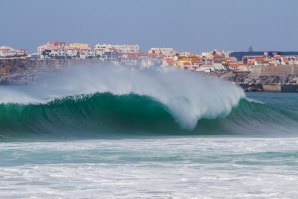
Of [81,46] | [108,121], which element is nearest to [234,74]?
[81,46]

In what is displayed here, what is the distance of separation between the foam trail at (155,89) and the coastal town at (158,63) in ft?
211

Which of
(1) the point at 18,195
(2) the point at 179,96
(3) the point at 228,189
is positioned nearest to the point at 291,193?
(3) the point at 228,189

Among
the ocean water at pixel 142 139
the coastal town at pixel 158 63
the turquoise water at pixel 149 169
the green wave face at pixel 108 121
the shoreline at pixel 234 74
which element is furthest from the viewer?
the coastal town at pixel 158 63

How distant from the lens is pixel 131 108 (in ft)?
84.2

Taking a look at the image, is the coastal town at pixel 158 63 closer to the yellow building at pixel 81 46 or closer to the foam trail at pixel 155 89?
the yellow building at pixel 81 46

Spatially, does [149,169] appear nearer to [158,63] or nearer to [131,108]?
[131,108]

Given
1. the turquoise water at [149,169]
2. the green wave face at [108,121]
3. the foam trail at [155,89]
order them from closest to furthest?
the turquoise water at [149,169] < the green wave face at [108,121] < the foam trail at [155,89]

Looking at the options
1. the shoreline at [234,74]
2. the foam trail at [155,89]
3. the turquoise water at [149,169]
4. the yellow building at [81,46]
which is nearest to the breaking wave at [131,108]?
the foam trail at [155,89]

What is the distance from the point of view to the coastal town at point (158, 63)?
106 meters

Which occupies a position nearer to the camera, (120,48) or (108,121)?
(108,121)

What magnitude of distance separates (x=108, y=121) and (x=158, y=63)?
94537 mm

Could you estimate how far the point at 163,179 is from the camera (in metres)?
12.5

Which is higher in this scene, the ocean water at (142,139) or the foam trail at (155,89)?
the foam trail at (155,89)

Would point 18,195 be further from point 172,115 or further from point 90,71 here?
point 90,71
